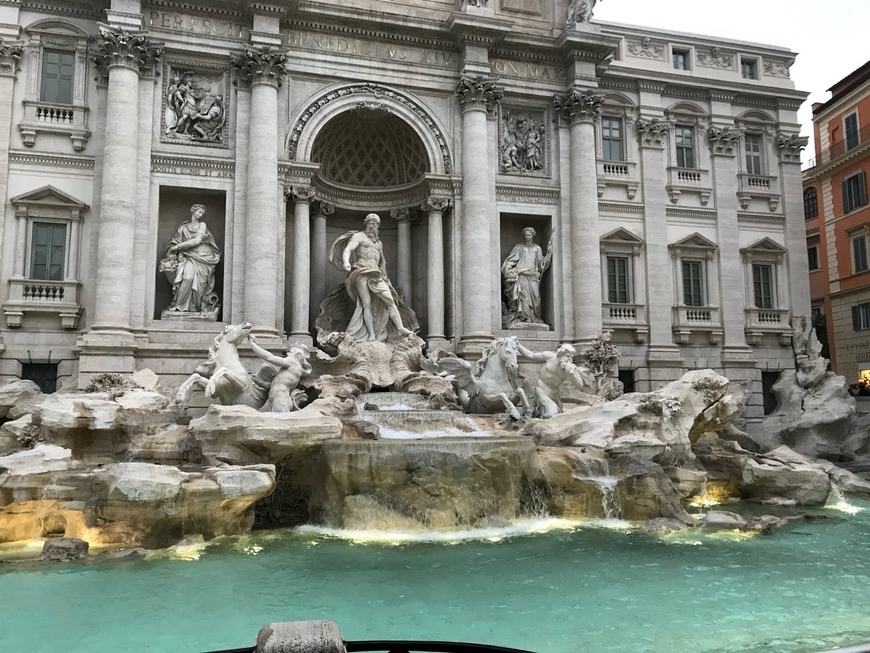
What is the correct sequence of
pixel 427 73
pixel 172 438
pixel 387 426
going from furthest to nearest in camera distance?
pixel 427 73
pixel 387 426
pixel 172 438

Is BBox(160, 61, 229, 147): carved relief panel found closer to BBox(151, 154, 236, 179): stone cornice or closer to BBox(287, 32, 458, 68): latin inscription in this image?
BBox(151, 154, 236, 179): stone cornice

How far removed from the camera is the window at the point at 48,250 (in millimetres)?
16703

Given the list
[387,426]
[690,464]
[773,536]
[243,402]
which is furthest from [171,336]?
[773,536]

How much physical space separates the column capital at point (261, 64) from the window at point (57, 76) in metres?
4.08

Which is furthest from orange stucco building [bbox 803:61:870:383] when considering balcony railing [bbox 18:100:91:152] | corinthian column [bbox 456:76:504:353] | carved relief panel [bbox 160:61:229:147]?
balcony railing [bbox 18:100:91:152]

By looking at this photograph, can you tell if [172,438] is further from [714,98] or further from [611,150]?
[714,98]

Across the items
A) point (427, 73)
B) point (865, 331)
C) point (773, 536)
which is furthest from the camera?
point (865, 331)

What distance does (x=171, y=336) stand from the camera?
54.9 feet

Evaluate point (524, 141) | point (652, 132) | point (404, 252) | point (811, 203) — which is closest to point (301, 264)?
point (404, 252)

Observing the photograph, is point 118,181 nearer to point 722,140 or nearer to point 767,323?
point 722,140

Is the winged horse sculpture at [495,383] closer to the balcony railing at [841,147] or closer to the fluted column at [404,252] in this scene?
the fluted column at [404,252]

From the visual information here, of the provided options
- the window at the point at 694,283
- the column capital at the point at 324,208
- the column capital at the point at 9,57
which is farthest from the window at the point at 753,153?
the column capital at the point at 9,57

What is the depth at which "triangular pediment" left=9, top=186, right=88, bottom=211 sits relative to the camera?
54.3 feet

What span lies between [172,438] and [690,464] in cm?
977
